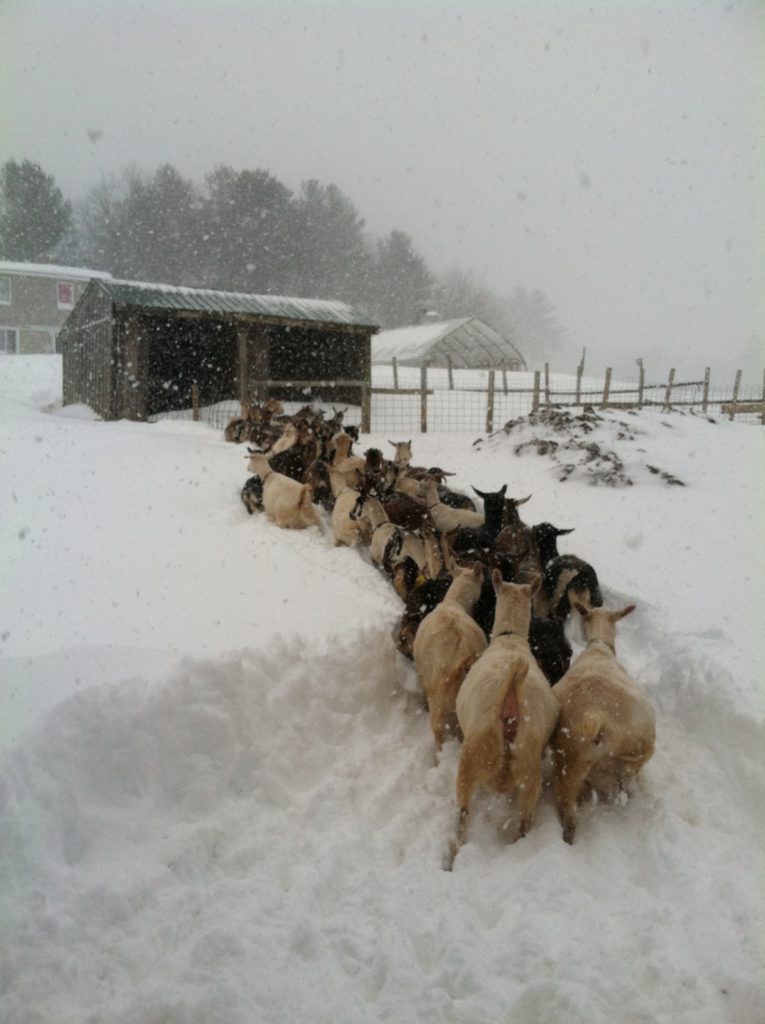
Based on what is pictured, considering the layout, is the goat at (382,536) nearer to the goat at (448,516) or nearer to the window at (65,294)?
the goat at (448,516)

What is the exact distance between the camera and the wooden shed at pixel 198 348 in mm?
18328

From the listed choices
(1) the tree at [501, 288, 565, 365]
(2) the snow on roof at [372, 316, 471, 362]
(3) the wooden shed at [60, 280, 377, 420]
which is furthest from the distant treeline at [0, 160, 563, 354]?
(1) the tree at [501, 288, 565, 365]

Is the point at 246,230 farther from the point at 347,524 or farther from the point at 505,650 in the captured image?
the point at 505,650

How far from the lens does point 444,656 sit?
4176 mm

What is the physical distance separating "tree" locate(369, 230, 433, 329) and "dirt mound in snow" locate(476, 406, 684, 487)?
136 feet

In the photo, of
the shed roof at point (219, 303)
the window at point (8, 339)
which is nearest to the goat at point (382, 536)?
the shed roof at point (219, 303)

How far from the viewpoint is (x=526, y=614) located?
4281 mm

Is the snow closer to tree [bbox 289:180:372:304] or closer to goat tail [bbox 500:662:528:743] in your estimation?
goat tail [bbox 500:662:528:743]

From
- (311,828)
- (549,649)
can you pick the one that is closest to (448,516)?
(549,649)

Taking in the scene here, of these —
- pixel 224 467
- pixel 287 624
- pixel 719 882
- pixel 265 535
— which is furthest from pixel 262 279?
pixel 719 882

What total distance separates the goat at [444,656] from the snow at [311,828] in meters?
0.24

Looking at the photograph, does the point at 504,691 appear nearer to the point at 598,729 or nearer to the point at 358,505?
the point at 598,729

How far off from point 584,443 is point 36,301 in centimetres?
3323

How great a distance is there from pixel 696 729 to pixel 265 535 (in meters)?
4.91
